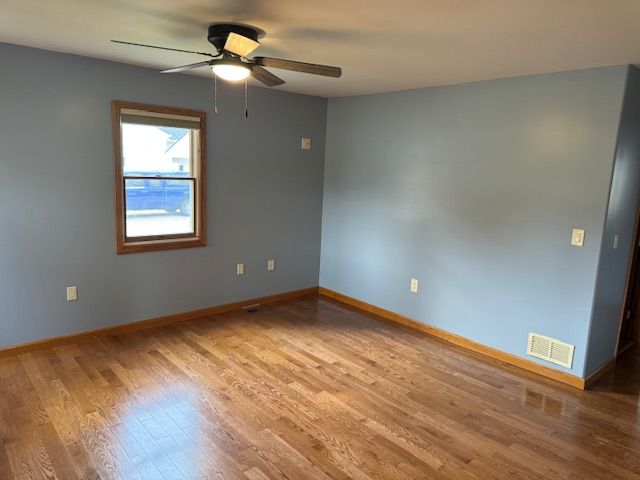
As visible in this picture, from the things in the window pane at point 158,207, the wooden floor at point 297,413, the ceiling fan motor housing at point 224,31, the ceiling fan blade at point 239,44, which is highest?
the ceiling fan motor housing at point 224,31

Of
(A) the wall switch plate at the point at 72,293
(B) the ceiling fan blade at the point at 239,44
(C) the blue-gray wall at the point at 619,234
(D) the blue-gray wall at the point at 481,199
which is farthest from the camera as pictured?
(A) the wall switch plate at the point at 72,293

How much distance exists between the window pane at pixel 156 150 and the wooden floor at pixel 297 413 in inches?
58.9

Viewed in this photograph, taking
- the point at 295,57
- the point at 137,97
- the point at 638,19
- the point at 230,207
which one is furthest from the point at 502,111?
the point at 137,97

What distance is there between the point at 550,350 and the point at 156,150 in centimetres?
374

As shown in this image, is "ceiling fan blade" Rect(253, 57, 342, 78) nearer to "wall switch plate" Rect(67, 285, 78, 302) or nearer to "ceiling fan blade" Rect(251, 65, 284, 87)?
"ceiling fan blade" Rect(251, 65, 284, 87)

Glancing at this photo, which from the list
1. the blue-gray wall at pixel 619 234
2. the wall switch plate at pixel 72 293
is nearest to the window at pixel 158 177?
the wall switch plate at pixel 72 293

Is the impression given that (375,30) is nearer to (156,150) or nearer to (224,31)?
(224,31)

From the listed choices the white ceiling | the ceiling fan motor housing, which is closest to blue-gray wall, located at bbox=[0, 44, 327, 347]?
the white ceiling

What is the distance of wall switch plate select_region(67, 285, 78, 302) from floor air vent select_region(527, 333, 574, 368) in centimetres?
377

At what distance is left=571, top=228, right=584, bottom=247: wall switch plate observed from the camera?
3.26m

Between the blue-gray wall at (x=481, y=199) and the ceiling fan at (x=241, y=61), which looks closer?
the ceiling fan at (x=241, y=61)

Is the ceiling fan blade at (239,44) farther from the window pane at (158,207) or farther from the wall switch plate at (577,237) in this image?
the wall switch plate at (577,237)

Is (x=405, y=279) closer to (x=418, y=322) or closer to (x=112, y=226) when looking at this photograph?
(x=418, y=322)

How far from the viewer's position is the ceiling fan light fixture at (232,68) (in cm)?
244
